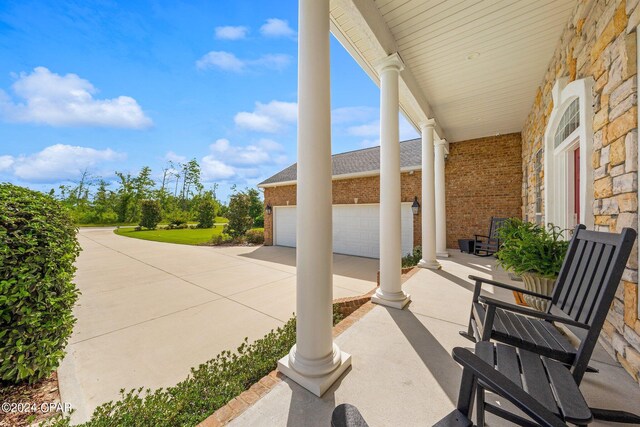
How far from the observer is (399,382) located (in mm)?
1985

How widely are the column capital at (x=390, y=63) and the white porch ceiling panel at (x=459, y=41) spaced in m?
0.12

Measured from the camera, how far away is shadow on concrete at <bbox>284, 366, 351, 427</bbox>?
1.63 metres

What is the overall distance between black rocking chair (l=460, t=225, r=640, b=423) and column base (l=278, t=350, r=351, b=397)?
1063 mm

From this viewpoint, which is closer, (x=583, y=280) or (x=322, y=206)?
(x=583, y=280)

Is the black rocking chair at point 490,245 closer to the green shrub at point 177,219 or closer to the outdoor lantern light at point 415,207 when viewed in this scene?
the outdoor lantern light at point 415,207

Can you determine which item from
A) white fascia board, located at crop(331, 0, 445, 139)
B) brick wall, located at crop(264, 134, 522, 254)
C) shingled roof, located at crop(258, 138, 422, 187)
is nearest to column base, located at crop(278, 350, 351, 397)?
white fascia board, located at crop(331, 0, 445, 139)

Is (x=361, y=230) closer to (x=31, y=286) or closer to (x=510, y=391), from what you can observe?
(x=31, y=286)

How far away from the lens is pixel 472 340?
2.51 m

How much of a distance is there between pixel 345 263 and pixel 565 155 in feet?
20.8

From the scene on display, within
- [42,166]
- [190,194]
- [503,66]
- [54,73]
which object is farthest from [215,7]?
[42,166]

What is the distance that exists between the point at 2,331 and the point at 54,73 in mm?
15609

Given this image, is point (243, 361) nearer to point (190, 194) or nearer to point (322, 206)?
point (322, 206)

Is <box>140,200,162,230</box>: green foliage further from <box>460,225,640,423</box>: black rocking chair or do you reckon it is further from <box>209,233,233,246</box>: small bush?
<box>460,225,640,423</box>: black rocking chair

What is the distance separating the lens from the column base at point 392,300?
338 centimetres
